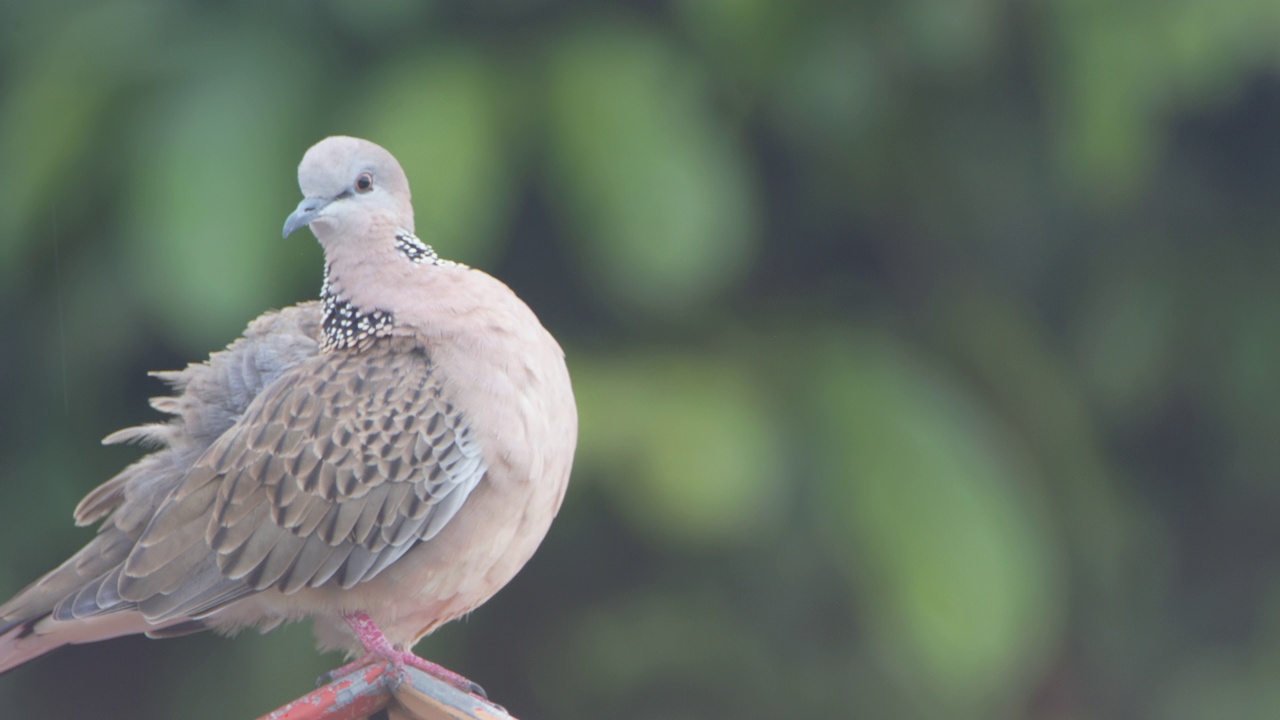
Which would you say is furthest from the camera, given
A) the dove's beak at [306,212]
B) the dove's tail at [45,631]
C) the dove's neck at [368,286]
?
the dove's tail at [45,631]

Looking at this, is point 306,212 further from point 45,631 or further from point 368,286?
point 45,631

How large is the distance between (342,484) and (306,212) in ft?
1.61

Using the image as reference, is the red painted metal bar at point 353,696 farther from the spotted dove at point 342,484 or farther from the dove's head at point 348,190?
the dove's head at point 348,190

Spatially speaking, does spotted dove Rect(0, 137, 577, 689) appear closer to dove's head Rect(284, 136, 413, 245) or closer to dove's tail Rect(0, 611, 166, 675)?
dove's tail Rect(0, 611, 166, 675)

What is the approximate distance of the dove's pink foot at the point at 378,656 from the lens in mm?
1647

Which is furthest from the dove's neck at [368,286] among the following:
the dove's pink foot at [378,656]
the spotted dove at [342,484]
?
the dove's pink foot at [378,656]

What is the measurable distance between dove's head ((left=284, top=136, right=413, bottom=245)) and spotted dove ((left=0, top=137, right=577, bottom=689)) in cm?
11

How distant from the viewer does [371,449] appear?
5.92 ft

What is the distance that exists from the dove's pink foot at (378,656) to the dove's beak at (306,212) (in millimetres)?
518

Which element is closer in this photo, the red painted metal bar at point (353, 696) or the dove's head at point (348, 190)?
the dove's head at point (348, 190)

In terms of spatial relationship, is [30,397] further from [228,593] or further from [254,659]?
[228,593]

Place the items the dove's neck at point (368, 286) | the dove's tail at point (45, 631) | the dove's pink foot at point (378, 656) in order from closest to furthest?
1. the dove's neck at point (368, 286)
2. the dove's pink foot at point (378, 656)
3. the dove's tail at point (45, 631)

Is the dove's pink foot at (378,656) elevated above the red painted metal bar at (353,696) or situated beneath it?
elevated above

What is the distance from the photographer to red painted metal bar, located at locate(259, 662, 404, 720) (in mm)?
1545
